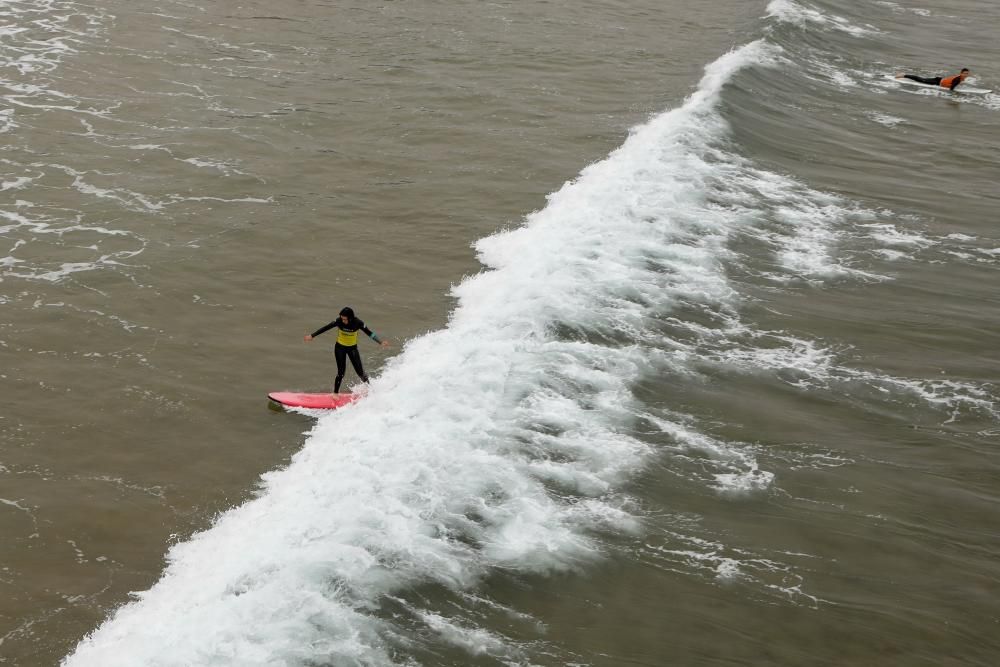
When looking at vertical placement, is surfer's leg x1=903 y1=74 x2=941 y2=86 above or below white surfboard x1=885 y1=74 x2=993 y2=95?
above

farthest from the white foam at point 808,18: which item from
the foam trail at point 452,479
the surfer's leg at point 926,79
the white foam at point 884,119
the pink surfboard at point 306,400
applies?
the pink surfboard at point 306,400

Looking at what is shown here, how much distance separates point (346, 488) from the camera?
13.0 metres

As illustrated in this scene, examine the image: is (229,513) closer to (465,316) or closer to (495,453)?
(495,453)

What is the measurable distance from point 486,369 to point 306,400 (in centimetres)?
300

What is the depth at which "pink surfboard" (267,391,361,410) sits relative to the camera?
15.0 metres

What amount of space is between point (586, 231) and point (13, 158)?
558 inches

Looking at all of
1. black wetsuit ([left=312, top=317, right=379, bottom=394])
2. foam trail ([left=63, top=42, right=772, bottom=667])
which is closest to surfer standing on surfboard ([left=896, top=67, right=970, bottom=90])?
foam trail ([left=63, top=42, right=772, bottom=667])

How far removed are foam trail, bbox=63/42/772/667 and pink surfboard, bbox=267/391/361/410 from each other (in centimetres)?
23

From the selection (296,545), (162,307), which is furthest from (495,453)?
(162,307)

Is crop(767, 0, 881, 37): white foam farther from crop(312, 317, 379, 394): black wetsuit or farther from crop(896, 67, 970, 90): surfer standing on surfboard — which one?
crop(312, 317, 379, 394): black wetsuit

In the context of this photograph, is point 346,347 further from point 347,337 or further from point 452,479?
point 452,479

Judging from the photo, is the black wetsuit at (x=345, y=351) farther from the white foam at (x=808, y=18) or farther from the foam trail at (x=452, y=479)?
the white foam at (x=808, y=18)

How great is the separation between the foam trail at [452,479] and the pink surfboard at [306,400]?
228 mm

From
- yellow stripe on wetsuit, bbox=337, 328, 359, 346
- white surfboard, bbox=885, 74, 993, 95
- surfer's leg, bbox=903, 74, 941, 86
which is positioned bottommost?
yellow stripe on wetsuit, bbox=337, 328, 359, 346
